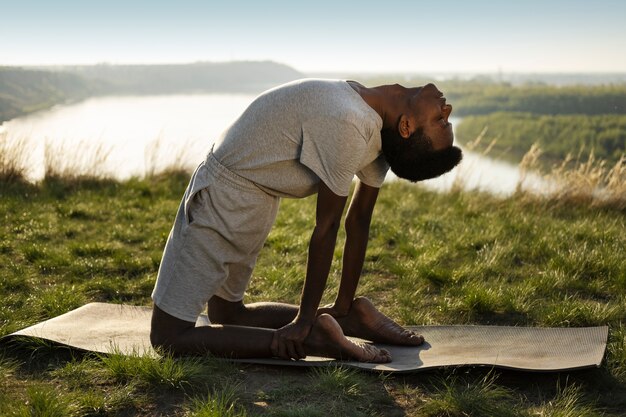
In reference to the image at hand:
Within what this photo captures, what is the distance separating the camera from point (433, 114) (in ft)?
8.77

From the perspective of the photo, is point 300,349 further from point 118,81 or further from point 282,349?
point 118,81

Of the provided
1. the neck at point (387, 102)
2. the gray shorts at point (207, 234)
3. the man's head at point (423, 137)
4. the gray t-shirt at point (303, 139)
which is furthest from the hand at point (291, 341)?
the neck at point (387, 102)

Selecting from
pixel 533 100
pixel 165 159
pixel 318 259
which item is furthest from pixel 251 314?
pixel 533 100

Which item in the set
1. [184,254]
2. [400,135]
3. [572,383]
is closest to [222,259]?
[184,254]

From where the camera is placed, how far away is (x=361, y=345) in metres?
2.83

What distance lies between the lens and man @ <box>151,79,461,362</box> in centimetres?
253

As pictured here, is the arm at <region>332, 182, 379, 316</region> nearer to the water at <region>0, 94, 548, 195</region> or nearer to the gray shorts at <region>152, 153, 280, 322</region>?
the gray shorts at <region>152, 153, 280, 322</region>

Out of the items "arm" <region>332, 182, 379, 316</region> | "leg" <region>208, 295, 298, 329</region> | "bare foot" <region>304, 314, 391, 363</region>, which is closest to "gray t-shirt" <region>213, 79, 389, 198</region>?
"arm" <region>332, 182, 379, 316</region>

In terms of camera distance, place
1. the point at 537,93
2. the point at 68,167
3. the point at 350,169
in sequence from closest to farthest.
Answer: the point at 350,169 → the point at 68,167 → the point at 537,93

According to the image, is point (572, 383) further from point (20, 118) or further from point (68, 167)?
point (20, 118)

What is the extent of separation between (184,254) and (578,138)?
29362mm

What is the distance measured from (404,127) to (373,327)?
3.31 feet

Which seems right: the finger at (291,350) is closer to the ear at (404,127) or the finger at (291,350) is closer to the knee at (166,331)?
the knee at (166,331)

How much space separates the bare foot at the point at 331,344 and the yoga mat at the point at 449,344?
4 cm
